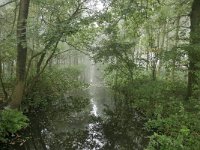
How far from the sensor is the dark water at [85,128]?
38.4 ft

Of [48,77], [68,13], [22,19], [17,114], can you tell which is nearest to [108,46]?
[68,13]

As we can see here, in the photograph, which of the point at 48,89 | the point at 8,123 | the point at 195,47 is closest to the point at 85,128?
the point at 8,123

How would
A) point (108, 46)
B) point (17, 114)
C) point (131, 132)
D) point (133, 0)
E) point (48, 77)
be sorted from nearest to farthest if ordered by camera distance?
point (17, 114), point (131, 132), point (133, 0), point (108, 46), point (48, 77)

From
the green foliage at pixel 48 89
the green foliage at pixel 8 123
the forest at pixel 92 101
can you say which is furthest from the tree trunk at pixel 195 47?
the green foliage at pixel 48 89

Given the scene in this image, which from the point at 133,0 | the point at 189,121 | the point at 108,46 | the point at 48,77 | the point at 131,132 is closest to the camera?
A: the point at 189,121

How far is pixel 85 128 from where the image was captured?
46.9 feet

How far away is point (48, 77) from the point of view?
878 inches

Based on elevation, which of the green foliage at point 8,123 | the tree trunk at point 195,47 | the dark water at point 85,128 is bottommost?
the dark water at point 85,128

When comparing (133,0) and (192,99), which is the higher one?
(133,0)

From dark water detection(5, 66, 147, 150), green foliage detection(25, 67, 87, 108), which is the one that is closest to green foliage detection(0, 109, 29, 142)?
dark water detection(5, 66, 147, 150)

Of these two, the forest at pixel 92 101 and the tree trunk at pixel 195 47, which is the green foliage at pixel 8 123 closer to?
the forest at pixel 92 101

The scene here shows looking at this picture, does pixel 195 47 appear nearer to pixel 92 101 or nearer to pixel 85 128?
pixel 85 128

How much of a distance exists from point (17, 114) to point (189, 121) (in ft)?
23.8

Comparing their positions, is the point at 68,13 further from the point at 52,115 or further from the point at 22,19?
the point at 52,115
